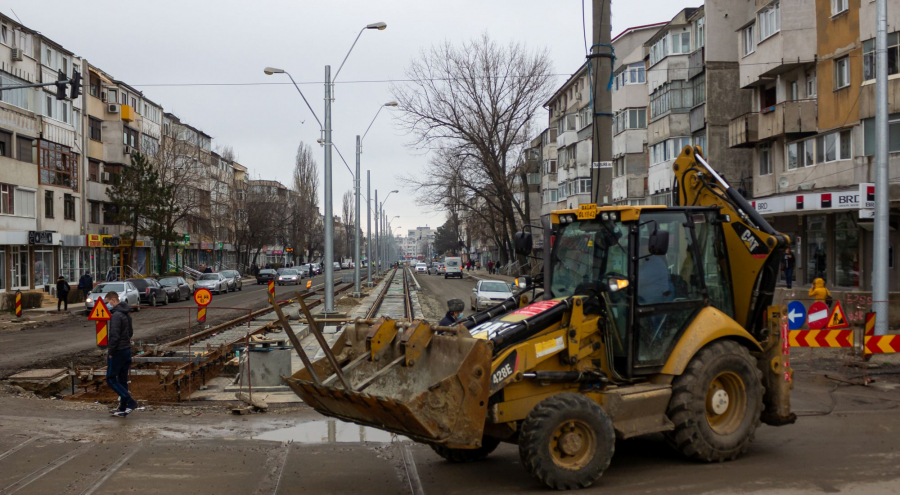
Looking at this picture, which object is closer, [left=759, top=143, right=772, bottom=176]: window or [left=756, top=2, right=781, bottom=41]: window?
[left=756, top=2, right=781, bottom=41]: window

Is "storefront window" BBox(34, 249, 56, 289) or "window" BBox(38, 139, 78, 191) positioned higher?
"window" BBox(38, 139, 78, 191)

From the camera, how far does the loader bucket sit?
615cm

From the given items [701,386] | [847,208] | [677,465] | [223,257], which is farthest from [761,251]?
[223,257]

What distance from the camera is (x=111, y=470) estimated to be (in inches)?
298

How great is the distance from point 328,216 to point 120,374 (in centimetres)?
1346

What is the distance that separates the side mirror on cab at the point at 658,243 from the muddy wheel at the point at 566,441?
4.62 feet

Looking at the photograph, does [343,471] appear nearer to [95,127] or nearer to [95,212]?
[95,212]

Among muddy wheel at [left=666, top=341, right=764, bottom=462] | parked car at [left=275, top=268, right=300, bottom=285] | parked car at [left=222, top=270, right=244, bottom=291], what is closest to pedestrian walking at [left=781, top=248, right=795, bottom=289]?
muddy wheel at [left=666, top=341, right=764, bottom=462]

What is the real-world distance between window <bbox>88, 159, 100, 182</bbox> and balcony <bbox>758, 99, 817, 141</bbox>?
43.3m

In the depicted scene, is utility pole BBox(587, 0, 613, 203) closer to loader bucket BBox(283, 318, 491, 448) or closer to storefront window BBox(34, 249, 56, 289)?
loader bucket BBox(283, 318, 491, 448)

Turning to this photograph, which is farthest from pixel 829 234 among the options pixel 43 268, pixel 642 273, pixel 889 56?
pixel 43 268

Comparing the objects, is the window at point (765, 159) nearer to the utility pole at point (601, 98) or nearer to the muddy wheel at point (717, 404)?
the utility pole at point (601, 98)

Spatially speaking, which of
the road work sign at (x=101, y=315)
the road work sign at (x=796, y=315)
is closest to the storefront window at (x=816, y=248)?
the road work sign at (x=796, y=315)

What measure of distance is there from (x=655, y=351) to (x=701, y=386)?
1.73 ft
